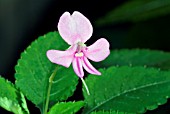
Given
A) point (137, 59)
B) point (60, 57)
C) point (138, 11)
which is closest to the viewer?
point (60, 57)

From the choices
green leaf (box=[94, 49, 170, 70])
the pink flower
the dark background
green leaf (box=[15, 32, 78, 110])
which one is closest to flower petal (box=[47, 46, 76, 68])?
the pink flower

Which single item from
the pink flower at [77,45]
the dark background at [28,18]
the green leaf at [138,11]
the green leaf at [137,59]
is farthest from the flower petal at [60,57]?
the dark background at [28,18]

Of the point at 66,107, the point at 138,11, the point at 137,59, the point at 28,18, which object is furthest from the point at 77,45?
the point at 28,18

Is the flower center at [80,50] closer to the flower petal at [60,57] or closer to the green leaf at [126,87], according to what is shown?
the flower petal at [60,57]

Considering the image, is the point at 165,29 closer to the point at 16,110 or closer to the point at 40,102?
the point at 40,102

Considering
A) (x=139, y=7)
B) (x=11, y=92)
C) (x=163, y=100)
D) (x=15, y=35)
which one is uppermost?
(x=15, y=35)

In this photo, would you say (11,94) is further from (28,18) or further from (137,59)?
(28,18)

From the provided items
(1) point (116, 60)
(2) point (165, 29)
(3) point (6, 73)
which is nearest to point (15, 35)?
(3) point (6, 73)
